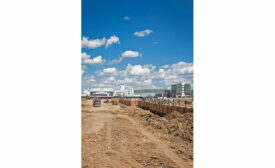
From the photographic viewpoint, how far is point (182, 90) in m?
4.33

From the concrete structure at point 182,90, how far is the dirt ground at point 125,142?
35.9 inches

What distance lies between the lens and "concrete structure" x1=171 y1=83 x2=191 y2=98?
4.25 metres

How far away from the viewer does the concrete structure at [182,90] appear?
14.0ft

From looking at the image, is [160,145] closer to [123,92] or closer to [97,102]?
[123,92]

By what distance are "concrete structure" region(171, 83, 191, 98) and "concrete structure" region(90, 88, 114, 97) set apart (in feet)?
3.88

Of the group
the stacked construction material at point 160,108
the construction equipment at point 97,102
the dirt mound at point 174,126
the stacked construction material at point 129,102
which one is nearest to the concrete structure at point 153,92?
the stacked construction material at point 129,102

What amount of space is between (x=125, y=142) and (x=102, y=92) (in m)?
1.04

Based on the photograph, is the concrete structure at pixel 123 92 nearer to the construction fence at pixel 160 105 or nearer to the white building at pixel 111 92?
the white building at pixel 111 92

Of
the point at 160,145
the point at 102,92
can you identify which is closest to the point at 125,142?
the point at 160,145
